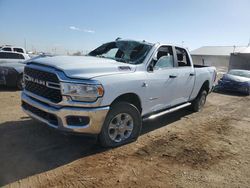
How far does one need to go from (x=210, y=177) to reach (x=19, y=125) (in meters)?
3.90

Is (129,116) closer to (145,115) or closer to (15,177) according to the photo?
(145,115)

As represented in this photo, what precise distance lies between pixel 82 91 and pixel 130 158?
4.53 feet

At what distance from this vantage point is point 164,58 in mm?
5191

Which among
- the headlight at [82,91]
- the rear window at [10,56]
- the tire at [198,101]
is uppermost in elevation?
the rear window at [10,56]

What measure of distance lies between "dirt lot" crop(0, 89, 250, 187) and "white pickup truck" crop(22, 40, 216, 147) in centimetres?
43

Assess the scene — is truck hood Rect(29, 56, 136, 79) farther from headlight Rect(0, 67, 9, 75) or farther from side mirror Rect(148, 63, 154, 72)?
headlight Rect(0, 67, 9, 75)

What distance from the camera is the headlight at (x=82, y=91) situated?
11.3 ft

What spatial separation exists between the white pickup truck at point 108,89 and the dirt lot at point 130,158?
0.43 metres

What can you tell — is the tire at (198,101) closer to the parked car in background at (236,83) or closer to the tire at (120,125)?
→ the tire at (120,125)

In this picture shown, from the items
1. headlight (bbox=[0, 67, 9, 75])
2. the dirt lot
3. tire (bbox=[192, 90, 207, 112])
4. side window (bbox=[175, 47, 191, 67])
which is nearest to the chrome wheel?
the dirt lot

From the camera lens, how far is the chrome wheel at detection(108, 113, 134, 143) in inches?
161

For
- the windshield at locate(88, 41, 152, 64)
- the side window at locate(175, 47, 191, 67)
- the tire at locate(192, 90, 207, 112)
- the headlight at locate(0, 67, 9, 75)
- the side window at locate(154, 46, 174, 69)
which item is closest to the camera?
the windshield at locate(88, 41, 152, 64)

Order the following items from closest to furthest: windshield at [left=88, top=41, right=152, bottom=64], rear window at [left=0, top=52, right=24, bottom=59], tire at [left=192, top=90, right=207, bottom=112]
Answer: windshield at [left=88, top=41, right=152, bottom=64], tire at [left=192, top=90, right=207, bottom=112], rear window at [left=0, top=52, right=24, bottom=59]

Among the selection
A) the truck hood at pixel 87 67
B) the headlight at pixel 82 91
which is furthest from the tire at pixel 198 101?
the headlight at pixel 82 91
